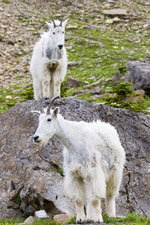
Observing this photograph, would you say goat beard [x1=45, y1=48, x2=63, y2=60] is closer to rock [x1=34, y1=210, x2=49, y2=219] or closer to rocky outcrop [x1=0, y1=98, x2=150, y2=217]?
rocky outcrop [x1=0, y1=98, x2=150, y2=217]

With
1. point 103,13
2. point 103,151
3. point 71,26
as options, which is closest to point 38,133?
point 103,151

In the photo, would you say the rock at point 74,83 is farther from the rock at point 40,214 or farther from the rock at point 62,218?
the rock at point 62,218

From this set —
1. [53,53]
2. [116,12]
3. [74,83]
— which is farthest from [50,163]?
[116,12]

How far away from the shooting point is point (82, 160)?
8.58 m

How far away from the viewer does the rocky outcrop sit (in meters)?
10.4

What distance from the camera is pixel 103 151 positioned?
9125mm

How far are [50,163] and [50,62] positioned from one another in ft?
10.8

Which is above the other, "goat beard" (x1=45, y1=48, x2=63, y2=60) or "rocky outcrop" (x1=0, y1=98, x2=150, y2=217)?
"goat beard" (x1=45, y1=48, x2=63, y2=60)

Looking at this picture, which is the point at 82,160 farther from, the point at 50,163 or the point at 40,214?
the point at 50,163

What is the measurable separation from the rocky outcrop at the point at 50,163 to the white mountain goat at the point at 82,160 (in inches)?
61.7

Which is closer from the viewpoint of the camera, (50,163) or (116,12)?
(50,163)

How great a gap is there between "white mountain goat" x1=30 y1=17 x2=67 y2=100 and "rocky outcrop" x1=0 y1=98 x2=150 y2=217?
49.9 inches

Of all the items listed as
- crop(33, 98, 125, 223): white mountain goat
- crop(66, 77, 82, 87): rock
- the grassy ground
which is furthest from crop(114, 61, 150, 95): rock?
the grassy ground

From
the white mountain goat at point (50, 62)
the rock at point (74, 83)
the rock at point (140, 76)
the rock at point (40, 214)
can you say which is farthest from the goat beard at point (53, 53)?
the rock at point (74, 83)
